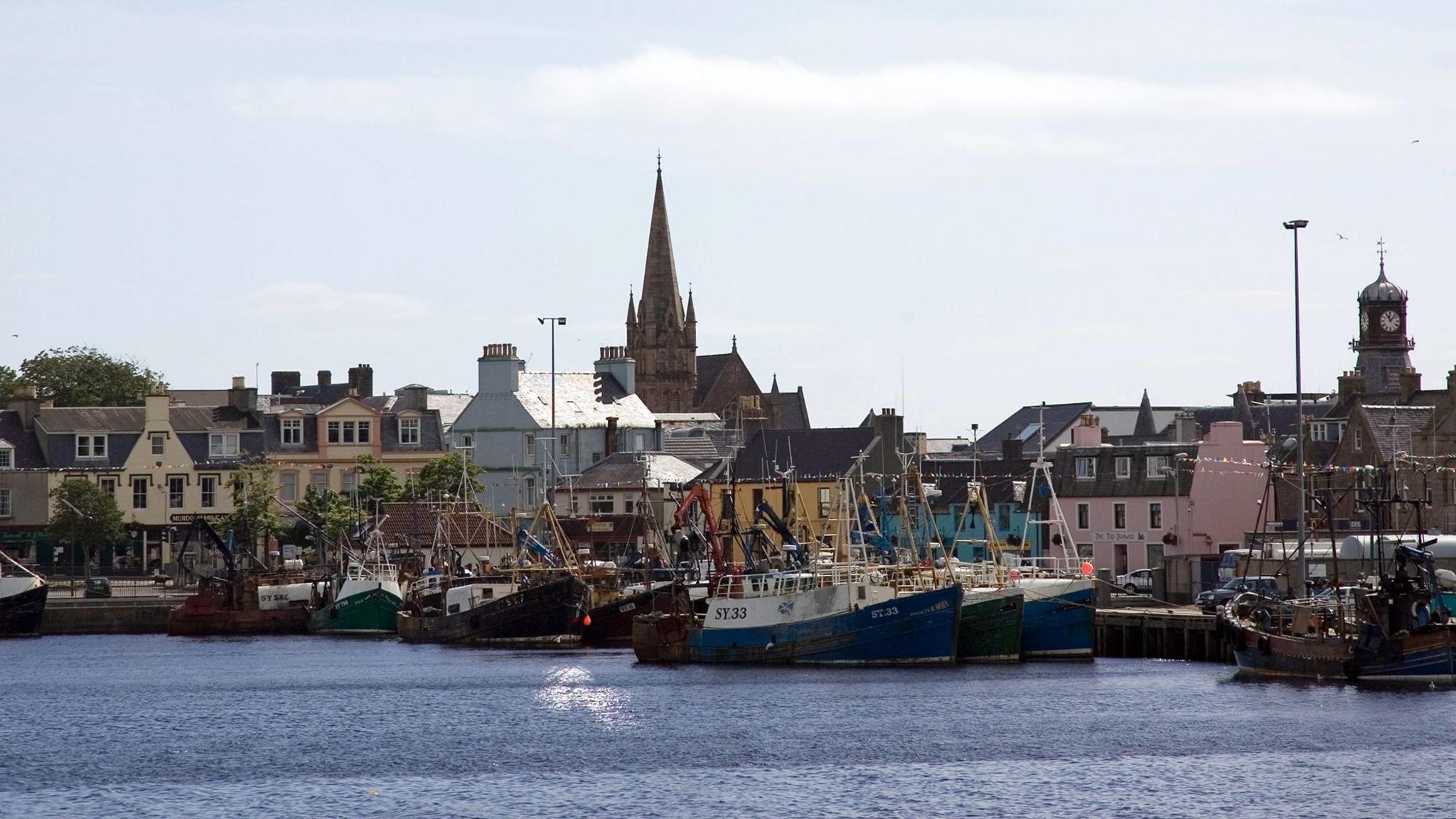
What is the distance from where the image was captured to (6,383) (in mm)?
169250

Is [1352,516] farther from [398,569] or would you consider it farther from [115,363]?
[115,363]

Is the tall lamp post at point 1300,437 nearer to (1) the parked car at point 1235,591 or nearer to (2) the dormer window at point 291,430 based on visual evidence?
(1) the parked car at point 1235,591

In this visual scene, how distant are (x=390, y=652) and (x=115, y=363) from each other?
82545 millimetres

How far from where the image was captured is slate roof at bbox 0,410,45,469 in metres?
132

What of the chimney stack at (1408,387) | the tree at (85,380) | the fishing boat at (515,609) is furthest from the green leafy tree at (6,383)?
the chimney stack at (1408,387)

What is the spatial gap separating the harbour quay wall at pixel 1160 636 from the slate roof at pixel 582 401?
61.1 meters

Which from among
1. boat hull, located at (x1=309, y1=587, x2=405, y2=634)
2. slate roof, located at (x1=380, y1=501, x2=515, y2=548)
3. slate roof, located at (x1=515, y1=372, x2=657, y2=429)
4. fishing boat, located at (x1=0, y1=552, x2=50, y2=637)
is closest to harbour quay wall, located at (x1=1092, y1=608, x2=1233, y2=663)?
boat hull, located at (x1=309, y1=587, x2=405, y2=634)

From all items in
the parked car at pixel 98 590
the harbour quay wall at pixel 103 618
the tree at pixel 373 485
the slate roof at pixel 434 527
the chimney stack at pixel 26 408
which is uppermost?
the chimney stack at pixel 26 408

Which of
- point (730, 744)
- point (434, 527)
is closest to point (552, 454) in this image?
point (434, 527)

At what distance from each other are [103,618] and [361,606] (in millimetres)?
13490

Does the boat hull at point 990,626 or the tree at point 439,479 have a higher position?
the tree at point 439,479

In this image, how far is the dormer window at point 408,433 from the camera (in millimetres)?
139375

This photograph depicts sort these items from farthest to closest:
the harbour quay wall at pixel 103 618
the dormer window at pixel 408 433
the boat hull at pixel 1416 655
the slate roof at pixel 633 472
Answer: the dormer window at pixel 408 433
the slate roof at pixel 633 472
the harbour quay wall at pixel 103 618
the boat hull at pixel 1416 655

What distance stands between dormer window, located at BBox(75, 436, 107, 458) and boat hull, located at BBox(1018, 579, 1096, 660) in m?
68.0
